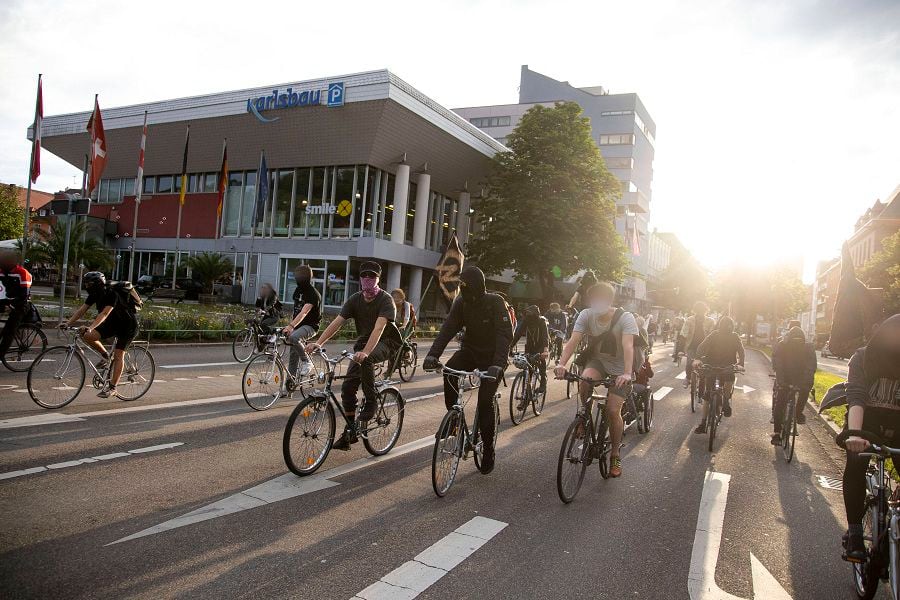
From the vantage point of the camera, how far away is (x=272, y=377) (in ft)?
29.2

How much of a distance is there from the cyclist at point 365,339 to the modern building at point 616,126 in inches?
2412

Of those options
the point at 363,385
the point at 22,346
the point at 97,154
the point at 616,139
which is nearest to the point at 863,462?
the point at 363,385

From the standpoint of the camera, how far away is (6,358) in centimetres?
991

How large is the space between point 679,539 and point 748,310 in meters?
58.0

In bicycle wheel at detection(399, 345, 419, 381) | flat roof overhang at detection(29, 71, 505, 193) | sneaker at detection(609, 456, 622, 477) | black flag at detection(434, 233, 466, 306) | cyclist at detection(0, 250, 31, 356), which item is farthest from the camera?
flat roof overhang at detection(29, 71, 505, 193)

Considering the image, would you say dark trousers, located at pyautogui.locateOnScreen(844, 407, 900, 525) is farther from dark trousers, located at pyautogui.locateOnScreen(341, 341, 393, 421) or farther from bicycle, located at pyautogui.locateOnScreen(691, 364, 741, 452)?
bicycle, located at pyautogui.locateOnScreen(691, 364, 741, 452)

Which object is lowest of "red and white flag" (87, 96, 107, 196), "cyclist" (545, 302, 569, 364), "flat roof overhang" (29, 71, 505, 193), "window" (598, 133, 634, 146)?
"cyclist" (545, 302, 569, 364)

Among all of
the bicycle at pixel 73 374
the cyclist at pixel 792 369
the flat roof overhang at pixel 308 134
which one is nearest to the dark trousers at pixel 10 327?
the bicycle at pixel 73 374

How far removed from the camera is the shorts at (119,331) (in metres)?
7.97

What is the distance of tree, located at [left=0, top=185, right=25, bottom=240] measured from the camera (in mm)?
56125

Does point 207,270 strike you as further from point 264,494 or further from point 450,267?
point 264,494

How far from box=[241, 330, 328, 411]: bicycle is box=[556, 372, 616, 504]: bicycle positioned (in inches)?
160

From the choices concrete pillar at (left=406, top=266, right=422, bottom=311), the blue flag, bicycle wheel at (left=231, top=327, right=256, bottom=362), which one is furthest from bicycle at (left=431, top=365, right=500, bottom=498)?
concrete pillar at (left=406, top=266, right=422, bottom=311)

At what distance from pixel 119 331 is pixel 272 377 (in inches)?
80.4
